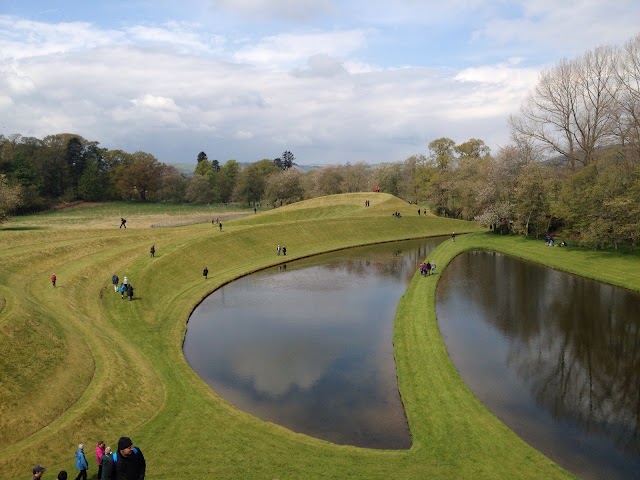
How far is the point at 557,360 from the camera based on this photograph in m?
28.6

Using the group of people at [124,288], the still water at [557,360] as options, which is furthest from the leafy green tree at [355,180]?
the group of people at [124,288]

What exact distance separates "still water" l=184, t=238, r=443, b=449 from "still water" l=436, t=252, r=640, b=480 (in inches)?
199

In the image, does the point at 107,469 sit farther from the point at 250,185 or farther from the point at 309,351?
the point at 250,185

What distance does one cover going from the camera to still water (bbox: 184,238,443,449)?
73.3 ft

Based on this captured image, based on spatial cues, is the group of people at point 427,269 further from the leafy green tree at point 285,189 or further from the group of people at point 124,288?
the leafy green tree at point 285,189

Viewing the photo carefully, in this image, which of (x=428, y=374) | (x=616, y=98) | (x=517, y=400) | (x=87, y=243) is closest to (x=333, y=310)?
(x=428, y=374)

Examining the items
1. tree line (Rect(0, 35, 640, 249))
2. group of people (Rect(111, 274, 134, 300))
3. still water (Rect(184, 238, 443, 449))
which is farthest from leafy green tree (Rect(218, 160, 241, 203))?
group of people (Rect(111, 274, 134, 300))

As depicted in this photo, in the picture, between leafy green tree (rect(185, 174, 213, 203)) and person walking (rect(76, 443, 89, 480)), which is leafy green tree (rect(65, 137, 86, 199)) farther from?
person walking (rect(76, 443, 89, 480))

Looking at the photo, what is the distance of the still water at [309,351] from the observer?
22.3 meters

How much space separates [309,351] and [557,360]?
49.8 feet

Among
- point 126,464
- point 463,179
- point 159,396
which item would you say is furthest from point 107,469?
point 463,179

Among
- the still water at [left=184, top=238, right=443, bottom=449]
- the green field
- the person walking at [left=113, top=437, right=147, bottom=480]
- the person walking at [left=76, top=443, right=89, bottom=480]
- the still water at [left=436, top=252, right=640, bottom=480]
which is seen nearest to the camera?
the person walking at [left=113, top=437, right=147, bottom=480]

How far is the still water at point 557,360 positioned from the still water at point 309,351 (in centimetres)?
505

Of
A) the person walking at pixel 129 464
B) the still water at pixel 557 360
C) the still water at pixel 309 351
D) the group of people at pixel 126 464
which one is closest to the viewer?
the group of people at pixel 126 464
